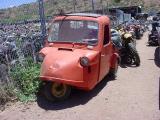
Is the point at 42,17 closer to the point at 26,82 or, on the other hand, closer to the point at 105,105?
the point at 26,82

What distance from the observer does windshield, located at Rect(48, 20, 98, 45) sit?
9250mm

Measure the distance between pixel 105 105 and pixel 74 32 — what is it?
75.4 inches

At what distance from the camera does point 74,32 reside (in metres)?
9.44

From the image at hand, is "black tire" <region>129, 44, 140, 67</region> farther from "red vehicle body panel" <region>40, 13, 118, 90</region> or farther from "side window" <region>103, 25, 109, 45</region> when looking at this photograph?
"red vehicle body panel" <region>40, 13, 118, 90</region>

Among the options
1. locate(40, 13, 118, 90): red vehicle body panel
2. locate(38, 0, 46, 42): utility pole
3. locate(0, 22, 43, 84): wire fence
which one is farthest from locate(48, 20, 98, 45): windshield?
locate(38, 0, 46, 42): utility pole

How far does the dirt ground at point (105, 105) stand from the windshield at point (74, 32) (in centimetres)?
121

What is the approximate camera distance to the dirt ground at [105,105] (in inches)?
309

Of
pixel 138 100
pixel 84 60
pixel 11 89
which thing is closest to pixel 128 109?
pixel 138 100

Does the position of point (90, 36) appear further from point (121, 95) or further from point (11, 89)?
point (11, 89)

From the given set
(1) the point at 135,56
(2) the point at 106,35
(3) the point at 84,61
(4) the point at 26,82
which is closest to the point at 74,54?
(3) the point at 84,61

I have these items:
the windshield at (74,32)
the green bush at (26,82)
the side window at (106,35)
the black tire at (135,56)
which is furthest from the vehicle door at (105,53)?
the black tire at (135,56)

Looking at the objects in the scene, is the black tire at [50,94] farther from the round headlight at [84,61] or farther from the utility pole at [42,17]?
the utility pole at [42,17]

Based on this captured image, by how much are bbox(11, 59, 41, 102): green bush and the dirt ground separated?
231 millimetres

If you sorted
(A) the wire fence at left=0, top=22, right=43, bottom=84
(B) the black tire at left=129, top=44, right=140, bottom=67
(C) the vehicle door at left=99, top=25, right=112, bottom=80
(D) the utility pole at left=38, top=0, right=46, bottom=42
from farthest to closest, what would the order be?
(B) the black tire at left=129, top=44, right=140, bottom=67 < (D) the utility pole at left=38, top=0, right=46, bottom=42 < (C) the vehicle door at left=99, top=25, right=112, bottom=80 < (A) the wire fence at left=0, top=22, right=43, bottom=84
